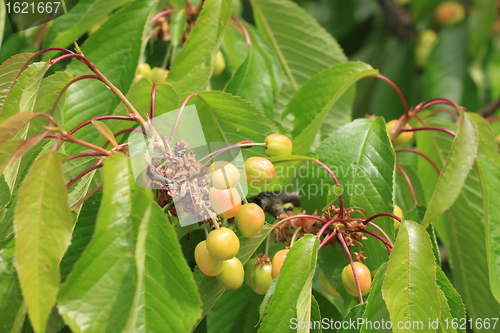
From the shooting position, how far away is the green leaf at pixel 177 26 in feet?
3.97

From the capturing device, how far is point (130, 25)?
1.14 metres

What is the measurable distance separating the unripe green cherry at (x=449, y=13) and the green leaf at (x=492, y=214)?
1.65 m

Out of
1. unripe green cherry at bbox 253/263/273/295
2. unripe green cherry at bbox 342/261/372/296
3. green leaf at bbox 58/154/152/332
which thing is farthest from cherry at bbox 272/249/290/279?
green leaf at bbox 58/154/152/332

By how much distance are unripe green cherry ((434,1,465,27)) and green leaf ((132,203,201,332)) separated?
2334 millimetres

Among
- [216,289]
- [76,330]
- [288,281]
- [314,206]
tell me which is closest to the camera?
[76,330]

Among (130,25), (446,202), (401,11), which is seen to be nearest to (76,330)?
(446,202)

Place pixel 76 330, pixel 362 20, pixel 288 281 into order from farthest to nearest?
pixel 362 20 → pixel 288 281 → pixel 76 330

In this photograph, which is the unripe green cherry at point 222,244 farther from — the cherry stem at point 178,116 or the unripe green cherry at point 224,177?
the cherry stem at point 178,116

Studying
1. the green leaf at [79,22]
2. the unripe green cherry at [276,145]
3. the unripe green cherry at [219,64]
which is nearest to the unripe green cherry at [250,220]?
the unripe green cherry at [276,145]

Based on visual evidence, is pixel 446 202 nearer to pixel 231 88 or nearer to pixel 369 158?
pixel 369 158

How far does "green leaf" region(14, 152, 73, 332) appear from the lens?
1.71ft

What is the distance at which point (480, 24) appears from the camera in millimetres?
2037

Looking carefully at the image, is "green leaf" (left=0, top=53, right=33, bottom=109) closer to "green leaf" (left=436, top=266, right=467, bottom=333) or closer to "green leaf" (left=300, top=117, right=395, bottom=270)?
"green leaf" (left=300, top=117, right=395, bottom=270)

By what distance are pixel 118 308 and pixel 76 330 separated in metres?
0.06
